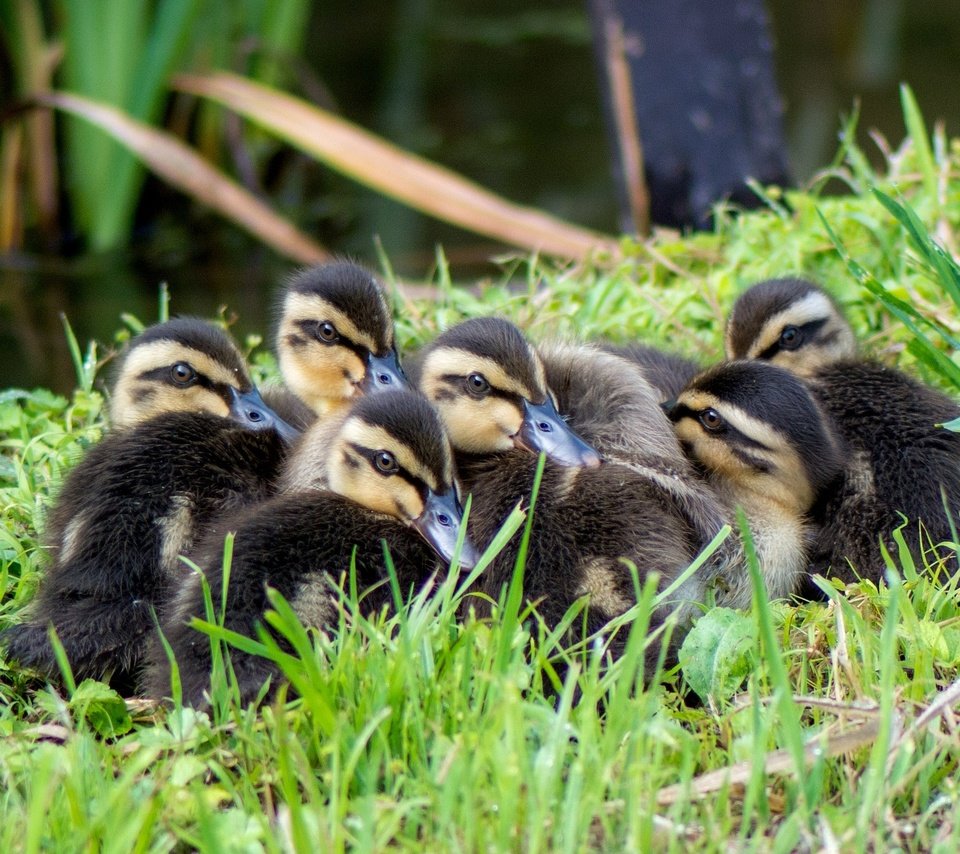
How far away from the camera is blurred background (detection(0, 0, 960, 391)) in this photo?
7309mm

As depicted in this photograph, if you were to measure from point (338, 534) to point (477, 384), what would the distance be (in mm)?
625

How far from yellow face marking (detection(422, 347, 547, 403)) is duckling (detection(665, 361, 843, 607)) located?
37cm

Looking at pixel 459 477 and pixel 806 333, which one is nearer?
pixel 459 477

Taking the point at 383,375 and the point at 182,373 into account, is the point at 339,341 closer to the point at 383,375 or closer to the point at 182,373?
the point at 383,375

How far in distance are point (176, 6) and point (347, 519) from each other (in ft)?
16.9

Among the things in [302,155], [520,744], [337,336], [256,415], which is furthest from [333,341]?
[302,155]

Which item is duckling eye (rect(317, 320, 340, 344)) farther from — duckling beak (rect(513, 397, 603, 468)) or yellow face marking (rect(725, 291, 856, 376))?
yellow face marking (rect(725, 291, 856, 376))

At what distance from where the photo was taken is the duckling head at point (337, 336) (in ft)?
11.8

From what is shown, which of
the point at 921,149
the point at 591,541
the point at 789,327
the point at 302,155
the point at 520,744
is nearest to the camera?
the point at 520,744

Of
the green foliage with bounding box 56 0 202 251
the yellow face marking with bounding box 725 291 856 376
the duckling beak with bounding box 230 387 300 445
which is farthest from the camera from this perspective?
the green foliage with bounding box 56 0 202 251

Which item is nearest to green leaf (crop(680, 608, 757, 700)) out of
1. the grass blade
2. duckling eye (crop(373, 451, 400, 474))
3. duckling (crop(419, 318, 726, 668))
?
duckling (crop(419, 318, 726, 668))

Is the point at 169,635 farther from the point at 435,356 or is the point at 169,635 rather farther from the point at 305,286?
the point at 305,286

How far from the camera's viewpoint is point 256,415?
347 cm

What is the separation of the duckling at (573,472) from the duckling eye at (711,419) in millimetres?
84
